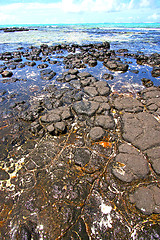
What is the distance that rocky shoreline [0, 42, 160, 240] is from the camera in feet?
8.61

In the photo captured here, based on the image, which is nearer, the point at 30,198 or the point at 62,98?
the point at 30,198

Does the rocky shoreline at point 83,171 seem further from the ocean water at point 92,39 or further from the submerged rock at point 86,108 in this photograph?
the ocean water at point 92,39

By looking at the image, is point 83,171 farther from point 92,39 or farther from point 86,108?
point 92,39

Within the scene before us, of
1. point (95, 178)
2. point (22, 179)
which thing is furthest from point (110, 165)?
point (22, 179)

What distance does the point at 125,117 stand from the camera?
5297mm

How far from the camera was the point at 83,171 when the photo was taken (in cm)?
354

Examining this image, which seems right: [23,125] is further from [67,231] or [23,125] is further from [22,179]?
[67,231]

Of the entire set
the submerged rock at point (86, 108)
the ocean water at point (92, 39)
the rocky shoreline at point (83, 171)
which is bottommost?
the rocky shoreline at point (83, 171)

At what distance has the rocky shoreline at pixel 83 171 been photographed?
2623mm

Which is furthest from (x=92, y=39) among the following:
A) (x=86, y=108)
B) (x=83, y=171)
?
(x=83, y=171)

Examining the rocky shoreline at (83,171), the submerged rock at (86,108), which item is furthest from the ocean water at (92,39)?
the rocky shoreline at (83,171)

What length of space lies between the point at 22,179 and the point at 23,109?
3625 mm

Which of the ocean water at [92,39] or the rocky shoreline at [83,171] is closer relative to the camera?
the rocky shoreline at [83,171]

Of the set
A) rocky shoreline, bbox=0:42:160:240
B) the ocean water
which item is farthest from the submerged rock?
the ocean water
